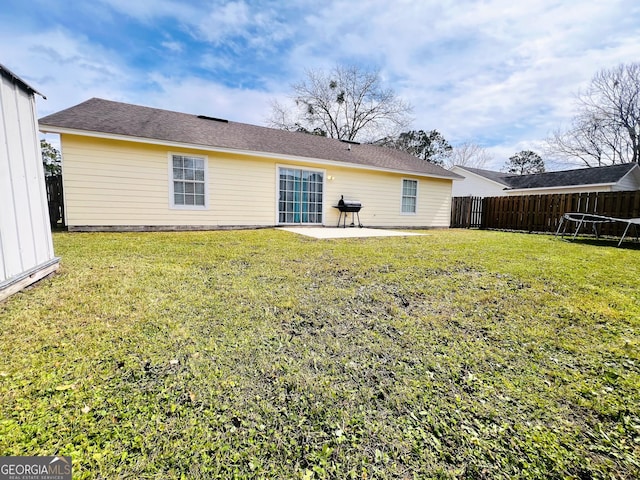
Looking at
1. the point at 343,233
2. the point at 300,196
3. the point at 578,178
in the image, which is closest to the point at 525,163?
the point at 578,178

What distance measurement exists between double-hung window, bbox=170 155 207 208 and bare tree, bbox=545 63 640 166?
26.3 metres

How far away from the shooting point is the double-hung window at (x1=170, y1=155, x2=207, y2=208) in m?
7.95

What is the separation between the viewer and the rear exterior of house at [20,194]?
2.35 m

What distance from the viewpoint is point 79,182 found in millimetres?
7000

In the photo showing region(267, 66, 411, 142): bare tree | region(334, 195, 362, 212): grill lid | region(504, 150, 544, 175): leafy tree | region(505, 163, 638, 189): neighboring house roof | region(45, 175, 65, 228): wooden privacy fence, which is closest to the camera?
region(45, 175, 65, 228): wooden privacy fence

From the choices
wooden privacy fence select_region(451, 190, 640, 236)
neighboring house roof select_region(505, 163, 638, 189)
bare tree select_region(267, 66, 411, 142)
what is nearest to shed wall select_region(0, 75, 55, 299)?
wooden privacy fence select_region(451, 190, 640, 236)

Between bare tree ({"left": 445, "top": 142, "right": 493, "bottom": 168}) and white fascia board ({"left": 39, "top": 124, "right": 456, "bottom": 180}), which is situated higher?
bare tree ({"left": 445, "top": 142, "right": 493, "bottom": 168})

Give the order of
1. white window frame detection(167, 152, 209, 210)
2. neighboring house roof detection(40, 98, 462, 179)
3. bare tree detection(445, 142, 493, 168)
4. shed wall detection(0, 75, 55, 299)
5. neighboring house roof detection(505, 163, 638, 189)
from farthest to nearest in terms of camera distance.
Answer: bare tree detection(445, 142, 493, 168) < neighboring house roof detection(505, 163, 638, 189) < white window frame detection(167, 152, 209, 210) < neighboring house roof detection(40, 98, 462, 179) < shed wall detection(0, 75, 55, 299)

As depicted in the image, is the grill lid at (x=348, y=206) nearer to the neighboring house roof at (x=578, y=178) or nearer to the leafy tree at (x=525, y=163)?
the neighboring house roof at (x=578, y=178)

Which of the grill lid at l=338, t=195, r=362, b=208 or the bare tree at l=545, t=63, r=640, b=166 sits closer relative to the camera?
the grill lid at l=338, t=195, r=362, b=208

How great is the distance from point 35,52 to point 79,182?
181 inches

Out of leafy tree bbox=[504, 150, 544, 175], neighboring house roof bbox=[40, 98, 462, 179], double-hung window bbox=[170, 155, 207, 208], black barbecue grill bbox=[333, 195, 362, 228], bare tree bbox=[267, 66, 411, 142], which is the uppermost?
bare tree bbox=[267, 66, 411, 142]

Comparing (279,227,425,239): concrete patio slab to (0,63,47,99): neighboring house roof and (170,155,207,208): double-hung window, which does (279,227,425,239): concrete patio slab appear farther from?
(0,63,47,99): neighboring house roof

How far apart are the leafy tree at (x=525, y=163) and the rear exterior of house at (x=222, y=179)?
25814mm
